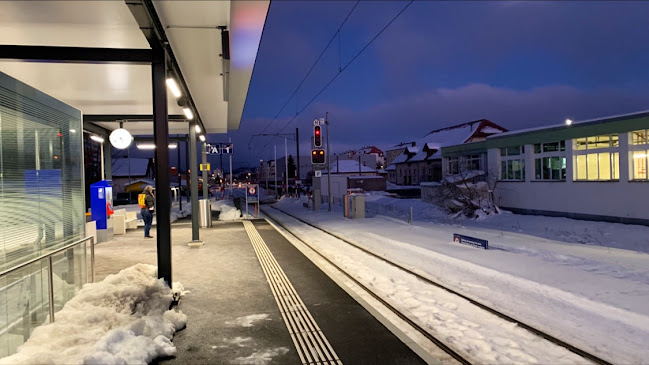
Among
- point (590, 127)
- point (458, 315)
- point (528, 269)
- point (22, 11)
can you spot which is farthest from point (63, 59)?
point (590, 127)

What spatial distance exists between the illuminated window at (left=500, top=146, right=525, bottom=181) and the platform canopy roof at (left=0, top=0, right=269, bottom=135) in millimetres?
20170

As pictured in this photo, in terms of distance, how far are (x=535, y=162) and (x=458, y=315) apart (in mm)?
20742

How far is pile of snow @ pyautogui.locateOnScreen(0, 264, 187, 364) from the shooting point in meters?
4.06

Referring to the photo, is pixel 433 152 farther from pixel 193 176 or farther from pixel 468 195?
pixel 193 176

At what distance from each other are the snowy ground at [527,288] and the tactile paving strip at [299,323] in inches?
62.4

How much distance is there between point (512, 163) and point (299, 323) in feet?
77.9

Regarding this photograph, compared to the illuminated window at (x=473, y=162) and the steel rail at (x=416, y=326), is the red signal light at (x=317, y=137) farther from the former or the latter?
the illuminated window at (x=473, y=162)

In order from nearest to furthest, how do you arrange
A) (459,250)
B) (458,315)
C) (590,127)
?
1. (458,315)
2. (459,250)
3. (590,127)

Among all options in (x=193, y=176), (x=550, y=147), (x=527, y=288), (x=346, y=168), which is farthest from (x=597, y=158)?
(x=346, y=168)

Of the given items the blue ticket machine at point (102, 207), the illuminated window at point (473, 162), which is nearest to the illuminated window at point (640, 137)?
the illuminated window at point (473, 162)

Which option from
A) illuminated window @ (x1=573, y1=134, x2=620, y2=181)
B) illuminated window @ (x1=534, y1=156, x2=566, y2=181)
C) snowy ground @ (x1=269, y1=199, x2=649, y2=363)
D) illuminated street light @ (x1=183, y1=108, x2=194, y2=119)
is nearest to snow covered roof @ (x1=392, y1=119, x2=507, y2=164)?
illuminated window @ (x1=534, y1=156, x2=566, y2=181)

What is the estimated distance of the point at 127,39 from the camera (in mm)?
6309

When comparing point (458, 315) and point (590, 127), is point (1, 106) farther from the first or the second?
point (590, 127)

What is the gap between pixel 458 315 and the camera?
622 centimetres
